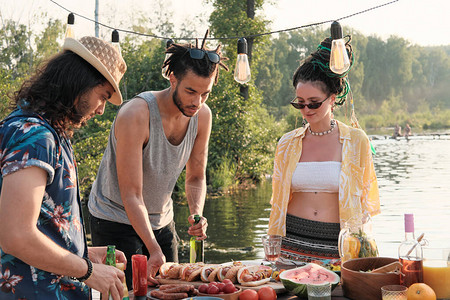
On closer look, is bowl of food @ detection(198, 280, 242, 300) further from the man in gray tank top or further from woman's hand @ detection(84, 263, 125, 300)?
the man in gray tank top

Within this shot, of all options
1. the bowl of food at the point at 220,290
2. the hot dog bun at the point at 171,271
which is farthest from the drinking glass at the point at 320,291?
the hot dog bun at the point at 171,271

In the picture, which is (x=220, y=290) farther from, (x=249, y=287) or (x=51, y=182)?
(x=51, y=182)

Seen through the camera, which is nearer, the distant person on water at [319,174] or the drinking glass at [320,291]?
the drinking glass at [320,291]

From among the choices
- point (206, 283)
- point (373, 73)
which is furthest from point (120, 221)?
point (373, 73)

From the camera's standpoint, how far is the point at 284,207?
326 cm

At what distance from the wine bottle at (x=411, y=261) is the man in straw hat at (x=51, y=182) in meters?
1.04

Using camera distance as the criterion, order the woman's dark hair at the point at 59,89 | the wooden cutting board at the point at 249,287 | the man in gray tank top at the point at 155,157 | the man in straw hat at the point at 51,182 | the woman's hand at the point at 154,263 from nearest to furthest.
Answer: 1. the man in straw hat at the point at 51,182
2. the woman's dark hair at the point at 59,89
3. the wooden cutting board at the point at 249,287
4. the woman's hand at the point at 154,263
5. the man in gray tank top at the point at 155,157

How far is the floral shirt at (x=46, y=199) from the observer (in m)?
1.78

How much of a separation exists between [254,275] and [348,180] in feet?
3.12

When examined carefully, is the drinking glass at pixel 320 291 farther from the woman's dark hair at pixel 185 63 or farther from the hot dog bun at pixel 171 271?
the woman's dark hair at pixel 185 63

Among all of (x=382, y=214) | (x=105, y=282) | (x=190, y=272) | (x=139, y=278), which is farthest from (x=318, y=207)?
(x=382, y=214)

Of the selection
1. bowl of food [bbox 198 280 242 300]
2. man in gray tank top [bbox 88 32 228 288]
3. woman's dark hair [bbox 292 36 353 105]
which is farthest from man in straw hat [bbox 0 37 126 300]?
woman's dark hair [bbox 292 36 353 105]

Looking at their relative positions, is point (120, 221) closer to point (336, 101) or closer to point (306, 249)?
point (306, 249)

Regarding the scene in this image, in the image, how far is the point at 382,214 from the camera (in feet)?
38.4
